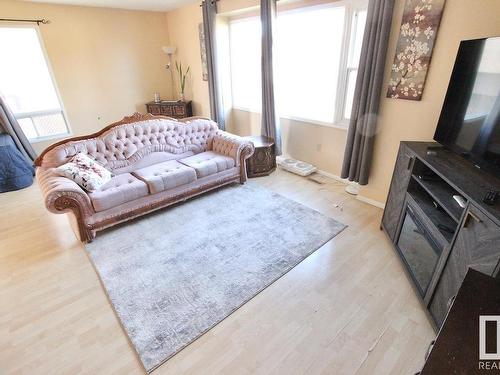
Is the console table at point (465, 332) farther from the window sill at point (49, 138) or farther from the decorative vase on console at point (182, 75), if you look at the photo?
the window sill at point (49, 138)

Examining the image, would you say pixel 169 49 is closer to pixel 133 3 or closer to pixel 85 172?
pixel 133 3

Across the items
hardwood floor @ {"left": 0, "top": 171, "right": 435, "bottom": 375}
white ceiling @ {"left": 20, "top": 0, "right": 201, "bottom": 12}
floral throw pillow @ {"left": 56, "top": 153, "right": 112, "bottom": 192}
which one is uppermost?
white ceiling @ {"left": 20, "top": 0, "right": 201, "bottom": 12}

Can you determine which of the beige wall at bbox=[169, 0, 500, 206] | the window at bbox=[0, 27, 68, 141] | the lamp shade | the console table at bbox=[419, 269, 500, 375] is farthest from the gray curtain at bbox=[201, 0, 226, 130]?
the console table at bbox=[419, 269, 500, 375]

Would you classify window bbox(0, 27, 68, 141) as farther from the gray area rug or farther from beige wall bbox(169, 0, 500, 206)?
the gray area rug

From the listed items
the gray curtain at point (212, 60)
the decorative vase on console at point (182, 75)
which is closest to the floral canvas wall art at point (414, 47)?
the gray curtain at point (212, 60)

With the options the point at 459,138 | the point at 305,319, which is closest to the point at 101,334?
the point at 305,319

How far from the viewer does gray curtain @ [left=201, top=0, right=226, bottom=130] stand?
13.5ft

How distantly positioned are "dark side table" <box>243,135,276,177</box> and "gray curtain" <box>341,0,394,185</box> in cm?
109

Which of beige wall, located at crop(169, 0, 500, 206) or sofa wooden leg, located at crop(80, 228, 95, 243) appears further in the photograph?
sofa wooden leg, located at crop(80, 228, 95, 243)

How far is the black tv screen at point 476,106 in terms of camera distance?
1548 millimetres

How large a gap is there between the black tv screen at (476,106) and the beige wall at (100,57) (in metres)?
5.25

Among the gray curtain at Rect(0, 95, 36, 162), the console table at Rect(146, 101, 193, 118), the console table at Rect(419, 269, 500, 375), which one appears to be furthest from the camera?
the console table at Rect(146, 101, 193, 118)

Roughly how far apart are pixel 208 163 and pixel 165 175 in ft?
1.82

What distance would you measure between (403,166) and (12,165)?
4.71 metres
